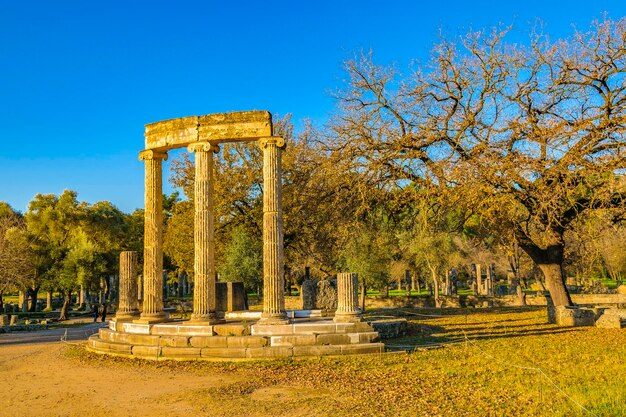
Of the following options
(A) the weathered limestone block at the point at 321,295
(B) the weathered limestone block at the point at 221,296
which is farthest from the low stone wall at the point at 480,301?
(B) the weathered limestone block at the point at 221,296

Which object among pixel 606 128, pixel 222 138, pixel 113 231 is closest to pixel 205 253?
pixel 222 138

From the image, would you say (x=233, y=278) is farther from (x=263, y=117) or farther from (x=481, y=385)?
(x=481, y=385)

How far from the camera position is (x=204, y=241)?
15.5 metres

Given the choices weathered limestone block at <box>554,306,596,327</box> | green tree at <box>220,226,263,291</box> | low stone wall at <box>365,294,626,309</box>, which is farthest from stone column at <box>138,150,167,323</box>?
low stone wall at <box>365,294,626,309</box>

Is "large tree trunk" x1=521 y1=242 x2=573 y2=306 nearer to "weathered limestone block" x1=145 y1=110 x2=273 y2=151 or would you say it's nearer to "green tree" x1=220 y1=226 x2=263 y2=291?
"weathered limestone block" x1=145 y1=110 x2=273 y2=151

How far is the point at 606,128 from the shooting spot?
1625 cm

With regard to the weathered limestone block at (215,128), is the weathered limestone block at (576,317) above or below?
below

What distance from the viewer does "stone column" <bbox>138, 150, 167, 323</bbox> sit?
53.1 ft

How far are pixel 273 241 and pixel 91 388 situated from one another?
6.21 metres

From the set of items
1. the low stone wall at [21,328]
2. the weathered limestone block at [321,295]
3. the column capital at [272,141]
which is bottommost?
the low stone wall at [21,328]

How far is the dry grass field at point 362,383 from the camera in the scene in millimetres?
8062

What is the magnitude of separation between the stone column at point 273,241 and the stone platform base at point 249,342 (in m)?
0.62

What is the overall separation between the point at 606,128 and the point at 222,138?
1229cm

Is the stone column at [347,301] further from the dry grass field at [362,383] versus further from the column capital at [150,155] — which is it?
the column capital at [150,155]
